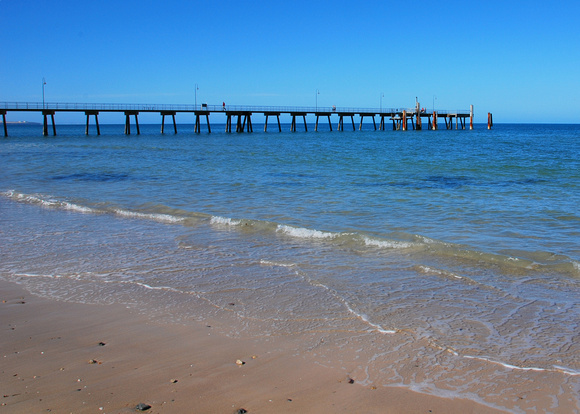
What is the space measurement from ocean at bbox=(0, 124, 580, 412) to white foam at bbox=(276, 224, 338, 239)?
0.11 ft

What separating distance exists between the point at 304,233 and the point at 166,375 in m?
5.35

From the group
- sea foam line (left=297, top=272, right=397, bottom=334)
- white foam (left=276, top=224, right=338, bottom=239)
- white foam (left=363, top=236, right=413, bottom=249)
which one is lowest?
sea foam line (left=297, top=272, right=397, bottom=334)

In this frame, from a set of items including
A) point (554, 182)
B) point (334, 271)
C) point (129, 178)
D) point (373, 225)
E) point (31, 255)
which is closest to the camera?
point (334, 271)

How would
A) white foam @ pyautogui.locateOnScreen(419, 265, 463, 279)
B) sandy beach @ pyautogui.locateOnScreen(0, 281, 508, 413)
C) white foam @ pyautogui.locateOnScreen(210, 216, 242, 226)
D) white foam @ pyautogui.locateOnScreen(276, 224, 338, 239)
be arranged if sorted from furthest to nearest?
white foam @ pyautogui.locateOnScreen(210, 216, 242, 226) < white foam @ pyautogui.locateOnScreen(276, 224, 338, 239) < white foam @ pyautogui.locateOnScreen(419, 265, 463, 279) < sandy beach @ pyautogui.locateOnScreen(0, 281, 508, 413)

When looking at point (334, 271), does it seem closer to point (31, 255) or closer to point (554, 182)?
point (31, 255)

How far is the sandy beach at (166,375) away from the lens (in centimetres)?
327

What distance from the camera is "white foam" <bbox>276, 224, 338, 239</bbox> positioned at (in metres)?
8.65

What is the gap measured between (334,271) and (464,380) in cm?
309

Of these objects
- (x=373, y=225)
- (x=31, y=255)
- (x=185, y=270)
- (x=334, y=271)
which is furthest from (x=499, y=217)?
(x=31, y=255)

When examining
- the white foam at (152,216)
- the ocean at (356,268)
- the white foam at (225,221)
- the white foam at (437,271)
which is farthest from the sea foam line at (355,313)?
the white foam at (152,216)

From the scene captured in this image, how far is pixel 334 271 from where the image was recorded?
664 centimetres

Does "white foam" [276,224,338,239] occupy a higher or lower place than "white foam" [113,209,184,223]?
lower

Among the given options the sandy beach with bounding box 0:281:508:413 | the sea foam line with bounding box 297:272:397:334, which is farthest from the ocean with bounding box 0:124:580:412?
the sandy beach with bounding box 0:281:508:413

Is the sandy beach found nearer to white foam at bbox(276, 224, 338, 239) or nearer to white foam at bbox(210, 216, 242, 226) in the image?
white foam at bbox(276, 224, 338, 239)
